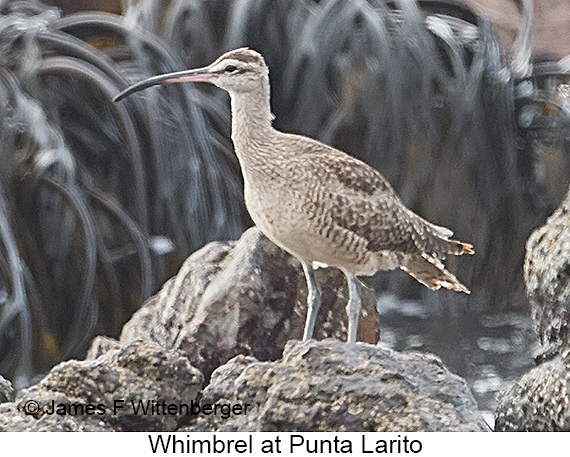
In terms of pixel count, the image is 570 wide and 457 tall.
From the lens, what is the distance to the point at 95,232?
8.16 ft

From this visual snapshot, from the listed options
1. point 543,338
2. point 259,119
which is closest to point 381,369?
point 543,338

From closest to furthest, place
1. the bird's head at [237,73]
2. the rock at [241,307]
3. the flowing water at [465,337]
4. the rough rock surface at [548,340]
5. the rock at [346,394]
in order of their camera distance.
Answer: the rock at [346,394], the rough rock surface at [548,340], the bird's head at [237,73], the rock at [241,307], the flowing water at [465,337]

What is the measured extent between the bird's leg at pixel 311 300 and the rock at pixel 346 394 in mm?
179

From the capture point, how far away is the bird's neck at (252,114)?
2068mm

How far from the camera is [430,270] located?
2141 millimetres

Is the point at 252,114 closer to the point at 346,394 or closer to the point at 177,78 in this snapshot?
the point at 177,78

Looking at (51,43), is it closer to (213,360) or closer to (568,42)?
(213,360)

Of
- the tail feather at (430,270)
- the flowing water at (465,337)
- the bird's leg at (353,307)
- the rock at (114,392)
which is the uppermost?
the tail feather at (430,270)

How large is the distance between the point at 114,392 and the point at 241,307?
308mm

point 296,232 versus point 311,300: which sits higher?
point 296,232

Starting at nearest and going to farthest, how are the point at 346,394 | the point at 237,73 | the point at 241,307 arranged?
the point at 346,394 → the point at 237,73 → the point at 241,307

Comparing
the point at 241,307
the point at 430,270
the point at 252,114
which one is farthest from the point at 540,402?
the point at 252,114

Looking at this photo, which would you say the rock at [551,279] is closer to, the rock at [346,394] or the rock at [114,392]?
the rock at [346,394]

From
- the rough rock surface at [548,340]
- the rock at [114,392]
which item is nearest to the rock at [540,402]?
the rough rock surface at [548,340]
